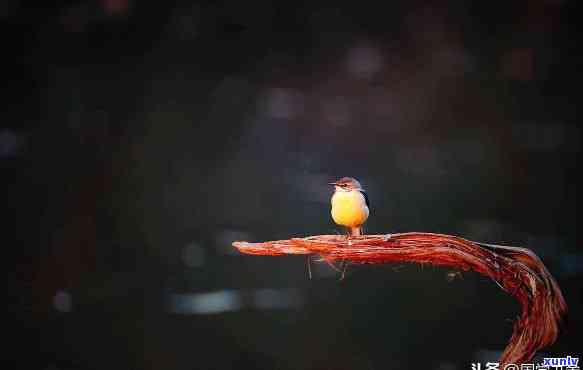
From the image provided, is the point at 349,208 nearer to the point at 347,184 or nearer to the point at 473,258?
the point at 347,184

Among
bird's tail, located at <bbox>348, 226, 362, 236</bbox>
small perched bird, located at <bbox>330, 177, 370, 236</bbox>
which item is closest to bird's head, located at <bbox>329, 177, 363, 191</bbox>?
small perched bird, located at <bbox>330, 177, 370, 236</bbox>

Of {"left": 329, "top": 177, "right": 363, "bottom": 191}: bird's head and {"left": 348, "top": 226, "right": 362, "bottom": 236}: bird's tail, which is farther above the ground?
{"left": 329, "top": 177, "right": 363, "bottom": 191}: bird's head

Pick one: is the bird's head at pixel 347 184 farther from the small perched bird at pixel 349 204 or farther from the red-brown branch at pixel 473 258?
the red-brown branch at pixel 473 258

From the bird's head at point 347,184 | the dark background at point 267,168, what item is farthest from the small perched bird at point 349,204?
the dark background at point 267,168

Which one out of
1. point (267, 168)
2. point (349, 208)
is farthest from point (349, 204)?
point (267, 168)

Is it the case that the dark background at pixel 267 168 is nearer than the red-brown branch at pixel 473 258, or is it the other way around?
the red-brown branch at pixel 473 258

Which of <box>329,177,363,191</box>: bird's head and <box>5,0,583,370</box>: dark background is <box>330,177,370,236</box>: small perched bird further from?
<box>5,0,583,370</box>: dark background
